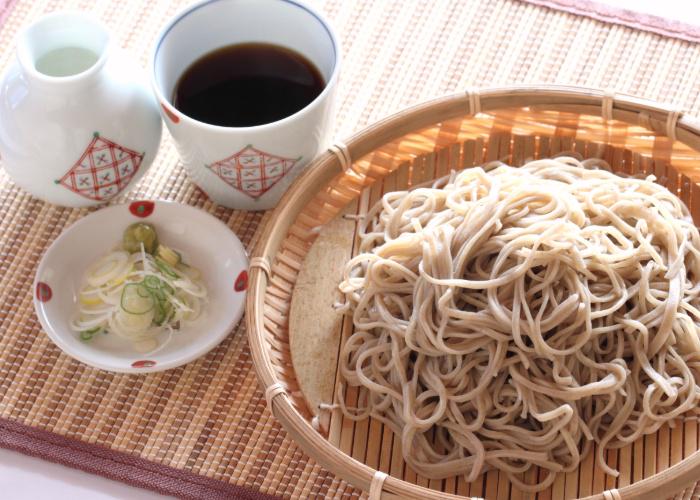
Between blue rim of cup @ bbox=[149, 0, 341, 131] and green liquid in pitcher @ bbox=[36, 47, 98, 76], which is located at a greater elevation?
blue rim of cup @ bbox=[149, 0, 341, 131]

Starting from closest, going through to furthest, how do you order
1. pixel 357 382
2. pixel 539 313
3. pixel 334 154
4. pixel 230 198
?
pixel 539 313, pixel 357 382, pixel 334 154, pixel 230 198

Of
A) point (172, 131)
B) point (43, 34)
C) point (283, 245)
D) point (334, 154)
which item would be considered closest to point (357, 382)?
point (283, 245)

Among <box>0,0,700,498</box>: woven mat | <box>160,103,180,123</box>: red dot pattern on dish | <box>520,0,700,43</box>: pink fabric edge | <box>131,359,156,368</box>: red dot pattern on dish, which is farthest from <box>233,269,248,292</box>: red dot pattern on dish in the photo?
<box>520,0,700,43</box>: pink fabric edge

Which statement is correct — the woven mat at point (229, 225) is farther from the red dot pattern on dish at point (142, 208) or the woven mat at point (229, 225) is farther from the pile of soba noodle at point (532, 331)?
the pile of soba noodle at point (532, 331)

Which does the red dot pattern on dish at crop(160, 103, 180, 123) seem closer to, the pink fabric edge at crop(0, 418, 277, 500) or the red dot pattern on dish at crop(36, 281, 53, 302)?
the red dot pattern on dish at crop(36, 281, 53, 302)

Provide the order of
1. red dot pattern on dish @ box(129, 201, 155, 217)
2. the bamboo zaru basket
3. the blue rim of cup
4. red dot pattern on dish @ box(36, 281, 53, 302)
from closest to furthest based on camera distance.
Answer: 1. the bamboo zaru basket
2. the blue rim of cup
3. red dot pattern on dish @ box(36, 281, 53, 302)
4. red dot pattern on dish @ box(129, 201, 155, 217)

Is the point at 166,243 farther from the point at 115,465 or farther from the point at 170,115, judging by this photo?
the point at 115,465

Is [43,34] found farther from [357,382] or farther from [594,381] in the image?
[594,381]
